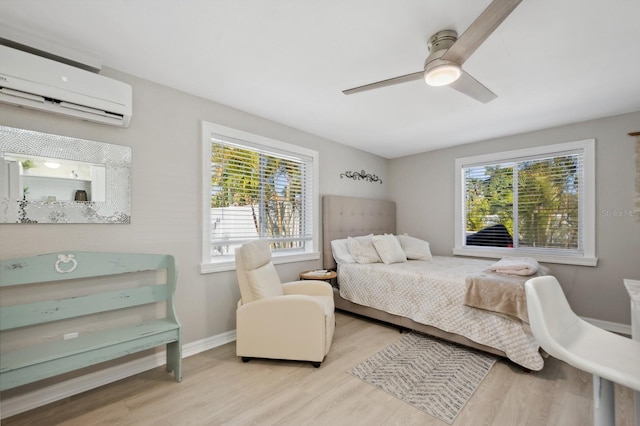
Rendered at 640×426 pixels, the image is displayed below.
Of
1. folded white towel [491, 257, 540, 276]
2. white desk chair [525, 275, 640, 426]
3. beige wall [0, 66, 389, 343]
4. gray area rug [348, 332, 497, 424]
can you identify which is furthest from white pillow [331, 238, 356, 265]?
white desk chair [525, 275, 640, 426]

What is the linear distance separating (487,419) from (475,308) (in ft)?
3.16

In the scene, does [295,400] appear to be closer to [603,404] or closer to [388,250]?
[603,404]

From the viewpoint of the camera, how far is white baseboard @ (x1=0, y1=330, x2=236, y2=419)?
179cm

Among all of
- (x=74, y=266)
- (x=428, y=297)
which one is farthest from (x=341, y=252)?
(x=74, y=266)

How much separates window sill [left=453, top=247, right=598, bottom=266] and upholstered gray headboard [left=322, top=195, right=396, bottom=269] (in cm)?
121

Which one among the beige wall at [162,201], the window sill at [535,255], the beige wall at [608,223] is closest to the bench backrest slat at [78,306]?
the beige wall at [162,201]

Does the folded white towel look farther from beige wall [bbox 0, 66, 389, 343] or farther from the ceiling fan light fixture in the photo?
beige wall [bbox 0, 66, 389, 343]

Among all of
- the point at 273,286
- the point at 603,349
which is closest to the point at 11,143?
the point at 273,286

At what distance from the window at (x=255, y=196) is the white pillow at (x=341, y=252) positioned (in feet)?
0.81

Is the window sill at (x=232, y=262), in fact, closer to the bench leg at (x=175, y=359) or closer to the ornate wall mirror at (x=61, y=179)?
the bench leg at (x=175, y=359)

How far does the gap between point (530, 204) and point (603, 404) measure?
3206 mm

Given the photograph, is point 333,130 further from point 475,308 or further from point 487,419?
point 487,419

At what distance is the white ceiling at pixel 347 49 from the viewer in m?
1.59

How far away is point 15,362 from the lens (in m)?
1.59
